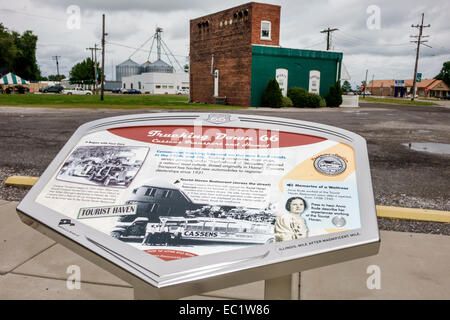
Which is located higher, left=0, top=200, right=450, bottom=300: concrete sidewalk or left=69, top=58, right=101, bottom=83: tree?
left=69, top=58, right=101, bottom=83: tree

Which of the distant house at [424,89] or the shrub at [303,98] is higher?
the distant house at [424,89]

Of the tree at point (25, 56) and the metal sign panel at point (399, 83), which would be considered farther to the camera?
the metal sign panel at point (399, 83)

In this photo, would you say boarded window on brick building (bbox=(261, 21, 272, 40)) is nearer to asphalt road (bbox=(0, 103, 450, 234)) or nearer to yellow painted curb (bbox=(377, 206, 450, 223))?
asphalt road (bbox=(0, 103, 450, 234))

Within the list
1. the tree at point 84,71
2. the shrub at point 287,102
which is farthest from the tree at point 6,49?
the shrub at point 287,102

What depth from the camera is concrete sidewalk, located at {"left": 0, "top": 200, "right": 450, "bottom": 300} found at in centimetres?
295

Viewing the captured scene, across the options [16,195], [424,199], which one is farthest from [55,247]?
[424,199]

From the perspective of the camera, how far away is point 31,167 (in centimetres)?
689

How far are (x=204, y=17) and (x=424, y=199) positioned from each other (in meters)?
28.9

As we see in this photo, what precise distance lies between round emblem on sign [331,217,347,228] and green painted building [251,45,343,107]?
26908mm

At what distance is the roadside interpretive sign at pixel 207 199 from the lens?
1616 mm

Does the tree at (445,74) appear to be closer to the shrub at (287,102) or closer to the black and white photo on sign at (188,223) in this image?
the shrub at (287,102)

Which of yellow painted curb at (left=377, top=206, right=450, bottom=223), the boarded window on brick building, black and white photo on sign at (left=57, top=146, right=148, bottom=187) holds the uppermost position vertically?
the boarded window on brick building

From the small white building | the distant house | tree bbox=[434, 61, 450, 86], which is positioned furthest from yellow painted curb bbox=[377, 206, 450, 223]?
tree bbox=[434, 61, 450, 86]

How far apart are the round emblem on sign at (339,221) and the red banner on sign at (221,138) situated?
0.49 m
